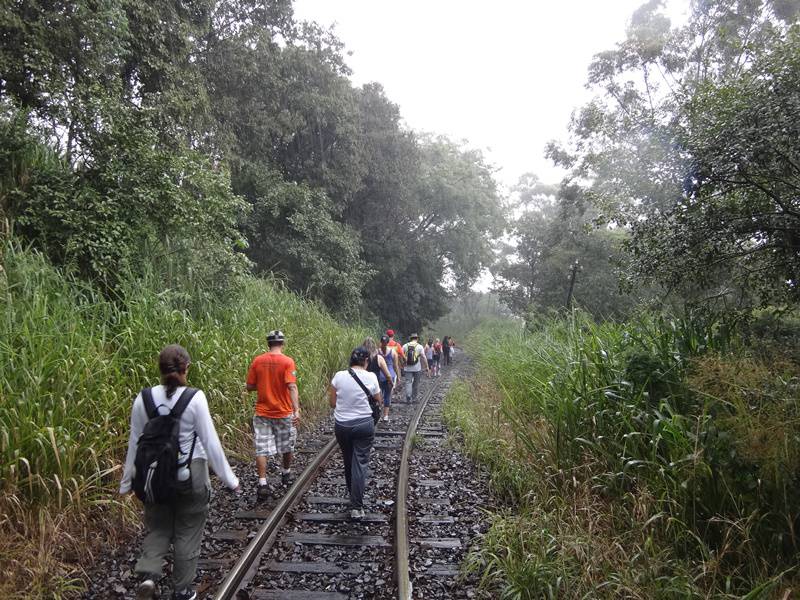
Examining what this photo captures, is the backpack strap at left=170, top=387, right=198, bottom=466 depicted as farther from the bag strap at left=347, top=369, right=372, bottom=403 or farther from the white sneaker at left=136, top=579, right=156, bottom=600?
the bag strap at left=347, top=369, right=372, bottom=403

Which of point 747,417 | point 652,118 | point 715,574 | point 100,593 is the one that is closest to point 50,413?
point 100,593

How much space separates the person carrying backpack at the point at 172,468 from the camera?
126 inches

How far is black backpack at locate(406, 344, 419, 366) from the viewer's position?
42.6ft

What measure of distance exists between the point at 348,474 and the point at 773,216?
5268 millimetres

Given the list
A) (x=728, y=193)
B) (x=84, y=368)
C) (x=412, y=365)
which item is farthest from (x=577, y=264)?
(x=84, y=368)

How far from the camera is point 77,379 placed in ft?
15.4

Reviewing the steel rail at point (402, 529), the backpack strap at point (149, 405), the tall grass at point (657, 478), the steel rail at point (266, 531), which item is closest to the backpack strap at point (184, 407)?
the backpack strap at point (149, 405)

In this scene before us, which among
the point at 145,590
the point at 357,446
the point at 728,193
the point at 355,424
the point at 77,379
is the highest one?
the point at 728,193

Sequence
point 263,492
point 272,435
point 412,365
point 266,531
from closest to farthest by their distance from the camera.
A: point 266,531
point 263,492
point 272,435
point 412,365

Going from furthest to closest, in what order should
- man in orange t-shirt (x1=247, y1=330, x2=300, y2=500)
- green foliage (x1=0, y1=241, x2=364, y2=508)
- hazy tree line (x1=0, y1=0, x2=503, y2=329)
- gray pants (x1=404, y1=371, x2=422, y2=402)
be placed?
gray pants (x1=404, y1=371, x2=422, y2=402) < hazy tree line (x1=0, y1=0, x2=503, y2=329) < man in orange t-shirt (x1=247, y1=330, x2=300, y2=500) < green foliage (x1=0, y1=241, x2=364, y2=508)

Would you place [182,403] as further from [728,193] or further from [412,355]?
[412,355]

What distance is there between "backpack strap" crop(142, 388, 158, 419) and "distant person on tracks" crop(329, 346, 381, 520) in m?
2.28

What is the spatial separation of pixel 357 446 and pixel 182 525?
217 centimetres

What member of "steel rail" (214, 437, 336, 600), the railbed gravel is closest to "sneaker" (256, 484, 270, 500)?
the railbed gravel
